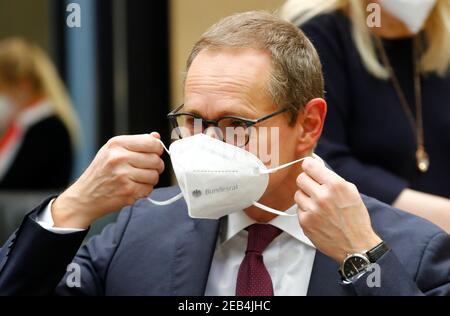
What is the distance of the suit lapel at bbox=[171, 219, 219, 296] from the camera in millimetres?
2338

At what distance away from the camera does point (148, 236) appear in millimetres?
2438

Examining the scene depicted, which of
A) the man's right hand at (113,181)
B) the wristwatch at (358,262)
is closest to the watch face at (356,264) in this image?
the wristwatch at (358,262)

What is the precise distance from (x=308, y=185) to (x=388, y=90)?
79cm

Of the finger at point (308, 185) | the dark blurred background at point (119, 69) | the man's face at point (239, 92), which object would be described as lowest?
the dark blurred background at point (119, 69)

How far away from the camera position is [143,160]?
2.21 metres

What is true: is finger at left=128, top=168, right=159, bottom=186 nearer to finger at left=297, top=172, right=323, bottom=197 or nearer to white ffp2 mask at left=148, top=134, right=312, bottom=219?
white ffp2 mask at left=148, top=134, right=312, bottom=219

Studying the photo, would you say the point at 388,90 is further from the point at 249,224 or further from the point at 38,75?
the point at 38,75

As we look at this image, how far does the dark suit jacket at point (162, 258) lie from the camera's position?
7.15ft

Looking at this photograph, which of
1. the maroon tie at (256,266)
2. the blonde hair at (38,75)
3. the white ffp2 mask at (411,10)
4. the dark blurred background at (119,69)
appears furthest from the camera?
the dark blurred background at (119,69)

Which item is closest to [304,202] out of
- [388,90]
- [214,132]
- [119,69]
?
[214,132]

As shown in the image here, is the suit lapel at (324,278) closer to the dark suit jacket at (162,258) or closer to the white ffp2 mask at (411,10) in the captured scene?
the dark suit jacket at (162,258)

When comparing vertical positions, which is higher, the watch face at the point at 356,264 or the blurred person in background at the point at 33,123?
the watch face at the point at 356,264

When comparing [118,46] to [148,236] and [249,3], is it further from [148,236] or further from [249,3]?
[148,236]
